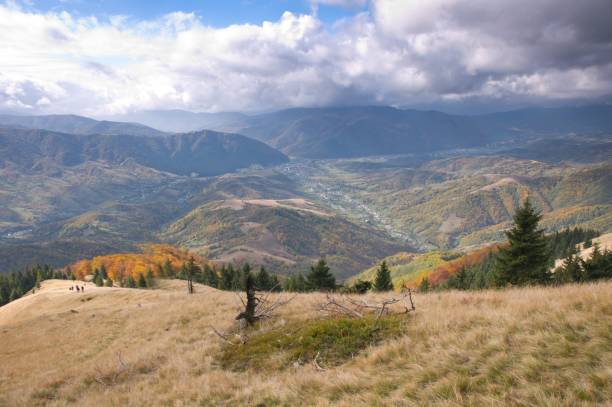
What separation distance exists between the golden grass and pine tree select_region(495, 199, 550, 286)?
2698 cm

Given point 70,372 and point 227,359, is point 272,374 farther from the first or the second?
point 70,372

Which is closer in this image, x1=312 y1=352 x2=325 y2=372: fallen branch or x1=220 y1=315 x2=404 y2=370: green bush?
x1=312 y1=352 x2=325 y2=372: fallen branch

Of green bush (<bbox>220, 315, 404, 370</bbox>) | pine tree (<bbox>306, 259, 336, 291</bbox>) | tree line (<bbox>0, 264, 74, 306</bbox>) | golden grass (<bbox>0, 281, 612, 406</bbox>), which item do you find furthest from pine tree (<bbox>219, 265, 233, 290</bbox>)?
green bush (<bbox>220, 315, 404, 370</bbox>)

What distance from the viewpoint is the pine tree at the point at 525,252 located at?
1446 inches

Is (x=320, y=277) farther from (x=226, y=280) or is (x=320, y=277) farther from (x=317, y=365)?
(x=317, y=365)

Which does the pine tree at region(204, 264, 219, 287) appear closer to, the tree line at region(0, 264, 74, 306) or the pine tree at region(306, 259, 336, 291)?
the tree line at region(0, 264, 74, 306)

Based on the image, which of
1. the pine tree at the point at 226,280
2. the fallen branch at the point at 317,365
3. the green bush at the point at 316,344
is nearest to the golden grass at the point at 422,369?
the fallen branch at the point at 317,365

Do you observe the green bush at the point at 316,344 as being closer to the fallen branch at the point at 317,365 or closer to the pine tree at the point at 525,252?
the fallen branch at the point at 317,365

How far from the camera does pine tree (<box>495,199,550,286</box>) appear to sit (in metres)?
36.7

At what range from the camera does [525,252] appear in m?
37.4

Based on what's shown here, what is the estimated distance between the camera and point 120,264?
178625 millimetres

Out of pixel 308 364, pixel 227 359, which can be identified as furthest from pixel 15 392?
pixel 308 364

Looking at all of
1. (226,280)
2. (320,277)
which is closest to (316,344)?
(320,277)

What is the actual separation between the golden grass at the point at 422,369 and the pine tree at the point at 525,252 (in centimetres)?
2698
